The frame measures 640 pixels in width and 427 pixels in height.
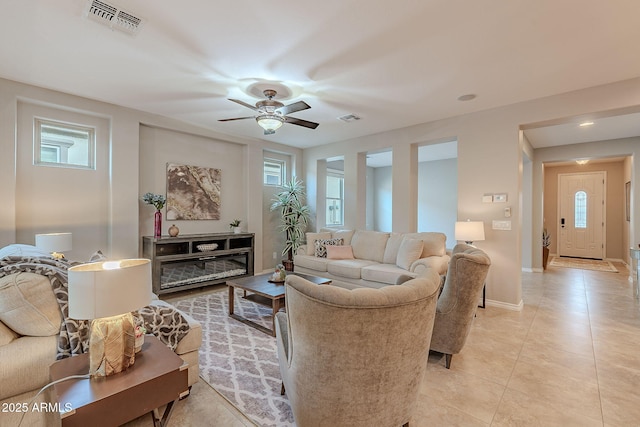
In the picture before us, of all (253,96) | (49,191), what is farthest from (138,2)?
(49,191)

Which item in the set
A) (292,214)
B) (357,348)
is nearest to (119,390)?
(357,348)

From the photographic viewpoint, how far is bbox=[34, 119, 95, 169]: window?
3752mm

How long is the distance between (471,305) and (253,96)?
338cm

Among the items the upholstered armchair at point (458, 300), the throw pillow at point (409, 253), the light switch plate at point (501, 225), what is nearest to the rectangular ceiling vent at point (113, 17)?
the upholstered armchair at point (458, 300)

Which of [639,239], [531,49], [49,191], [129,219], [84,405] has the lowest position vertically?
[84,405]

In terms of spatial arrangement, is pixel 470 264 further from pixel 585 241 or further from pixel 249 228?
pixel 585 241

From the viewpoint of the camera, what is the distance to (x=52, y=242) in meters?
3.17

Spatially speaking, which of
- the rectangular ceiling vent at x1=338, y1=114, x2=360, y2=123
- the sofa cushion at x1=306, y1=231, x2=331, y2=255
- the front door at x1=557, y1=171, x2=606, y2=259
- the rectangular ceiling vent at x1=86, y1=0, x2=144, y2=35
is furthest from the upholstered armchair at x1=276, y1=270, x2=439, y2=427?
the front door at x1=557, y1=171, x2=606, y2=259

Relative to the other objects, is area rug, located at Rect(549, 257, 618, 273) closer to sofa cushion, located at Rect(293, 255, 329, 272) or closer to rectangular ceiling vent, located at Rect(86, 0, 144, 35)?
sofa cushion, located at Rect(293, 255, 329, 272)

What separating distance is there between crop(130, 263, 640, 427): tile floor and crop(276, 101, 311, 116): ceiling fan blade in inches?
105

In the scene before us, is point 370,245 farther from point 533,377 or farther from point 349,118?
point 533,377

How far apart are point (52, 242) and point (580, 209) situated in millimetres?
11111

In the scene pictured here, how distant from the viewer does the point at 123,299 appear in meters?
1.42

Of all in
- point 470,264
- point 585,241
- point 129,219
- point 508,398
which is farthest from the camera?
point 585,241
